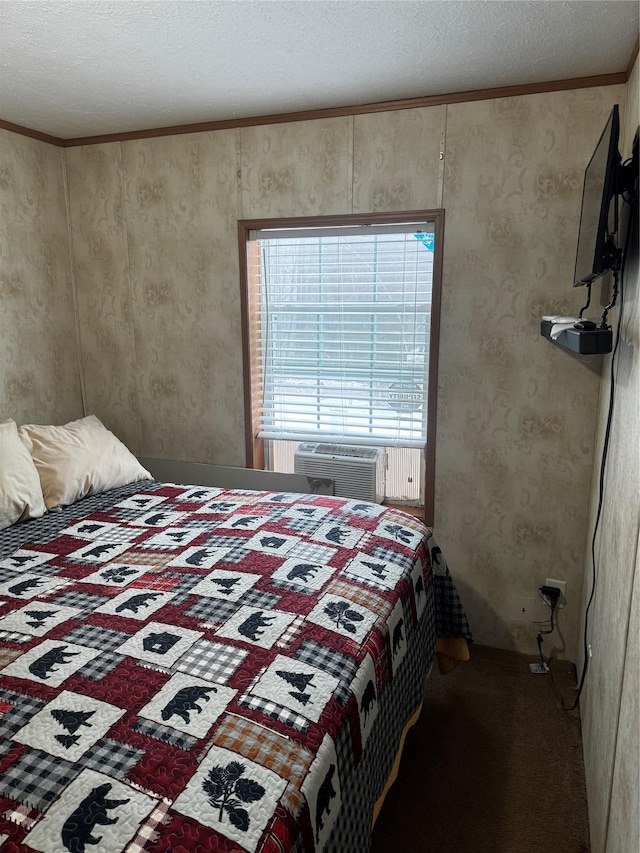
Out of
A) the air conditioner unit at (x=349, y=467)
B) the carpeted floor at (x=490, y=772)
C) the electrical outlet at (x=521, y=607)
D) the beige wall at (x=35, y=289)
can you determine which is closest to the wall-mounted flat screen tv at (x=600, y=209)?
the air conditioner unit at (x=349, y=467)

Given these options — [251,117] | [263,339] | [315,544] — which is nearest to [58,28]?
[251,117]

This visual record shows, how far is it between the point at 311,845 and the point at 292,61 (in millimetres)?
2429

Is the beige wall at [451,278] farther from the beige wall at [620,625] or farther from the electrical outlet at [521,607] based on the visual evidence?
the beige wall at [620,625]

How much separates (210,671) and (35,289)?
2591 mm

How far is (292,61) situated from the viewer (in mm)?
2209

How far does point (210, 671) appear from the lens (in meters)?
1.39

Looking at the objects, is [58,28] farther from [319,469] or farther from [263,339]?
[319,469]

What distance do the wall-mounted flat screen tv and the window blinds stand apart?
0.83m

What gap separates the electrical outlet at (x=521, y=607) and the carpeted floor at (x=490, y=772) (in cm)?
23

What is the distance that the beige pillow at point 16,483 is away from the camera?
2.32 m

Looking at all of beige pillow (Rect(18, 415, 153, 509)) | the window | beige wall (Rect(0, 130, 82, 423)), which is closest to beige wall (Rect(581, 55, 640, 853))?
the window

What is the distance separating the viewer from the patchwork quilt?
3.44 feet

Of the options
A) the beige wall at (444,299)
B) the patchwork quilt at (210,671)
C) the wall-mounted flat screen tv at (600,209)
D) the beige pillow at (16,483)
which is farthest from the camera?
the beige wall at (444,299)

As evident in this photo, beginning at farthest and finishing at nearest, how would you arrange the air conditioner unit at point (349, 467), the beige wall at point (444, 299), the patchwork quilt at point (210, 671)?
the air conditioner unit at point (349, 467) → the beige wall at point (444, 299) → the patchwork quilt at point (210, 671)
